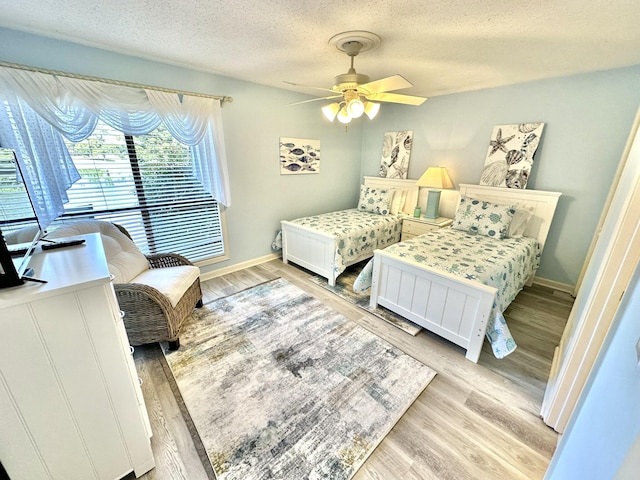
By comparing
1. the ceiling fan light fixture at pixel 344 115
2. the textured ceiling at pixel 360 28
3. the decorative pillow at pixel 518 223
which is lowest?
the decorative pillow at pixel 518 223

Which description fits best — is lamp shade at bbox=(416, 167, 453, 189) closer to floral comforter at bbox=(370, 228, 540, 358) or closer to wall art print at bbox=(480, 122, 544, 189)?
wall art print at bbox=(480, 122, 544, 189)

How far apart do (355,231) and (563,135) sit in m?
2.45

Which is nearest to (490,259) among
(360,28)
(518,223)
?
(518,223)

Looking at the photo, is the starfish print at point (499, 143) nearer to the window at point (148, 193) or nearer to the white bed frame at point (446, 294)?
the white bed frame at point (446, 294)

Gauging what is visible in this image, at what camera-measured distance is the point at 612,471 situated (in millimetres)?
625

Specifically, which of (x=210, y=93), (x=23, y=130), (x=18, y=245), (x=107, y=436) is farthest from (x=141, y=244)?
(x=107, y=436)

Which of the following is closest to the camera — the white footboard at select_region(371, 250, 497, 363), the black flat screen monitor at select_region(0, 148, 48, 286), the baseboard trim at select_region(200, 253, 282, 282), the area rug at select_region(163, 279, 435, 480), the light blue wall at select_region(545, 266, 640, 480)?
the light blue wall at select_region(545, 266, 640, 480)

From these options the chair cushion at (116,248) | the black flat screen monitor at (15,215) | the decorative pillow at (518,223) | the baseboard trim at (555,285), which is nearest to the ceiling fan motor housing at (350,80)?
the black flat screen monitor at (15,215)

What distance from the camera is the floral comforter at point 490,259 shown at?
184 centimetres

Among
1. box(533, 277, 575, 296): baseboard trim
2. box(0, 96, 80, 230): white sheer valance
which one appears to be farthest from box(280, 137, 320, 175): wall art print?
box(533, 277, 575, 296): baseboard trim

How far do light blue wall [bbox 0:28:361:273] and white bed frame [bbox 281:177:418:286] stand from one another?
321 mm

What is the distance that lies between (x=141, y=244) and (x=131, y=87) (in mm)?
1504

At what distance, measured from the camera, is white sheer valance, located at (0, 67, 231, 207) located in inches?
71.8

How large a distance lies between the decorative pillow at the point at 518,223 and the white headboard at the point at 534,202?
3.2 inches
